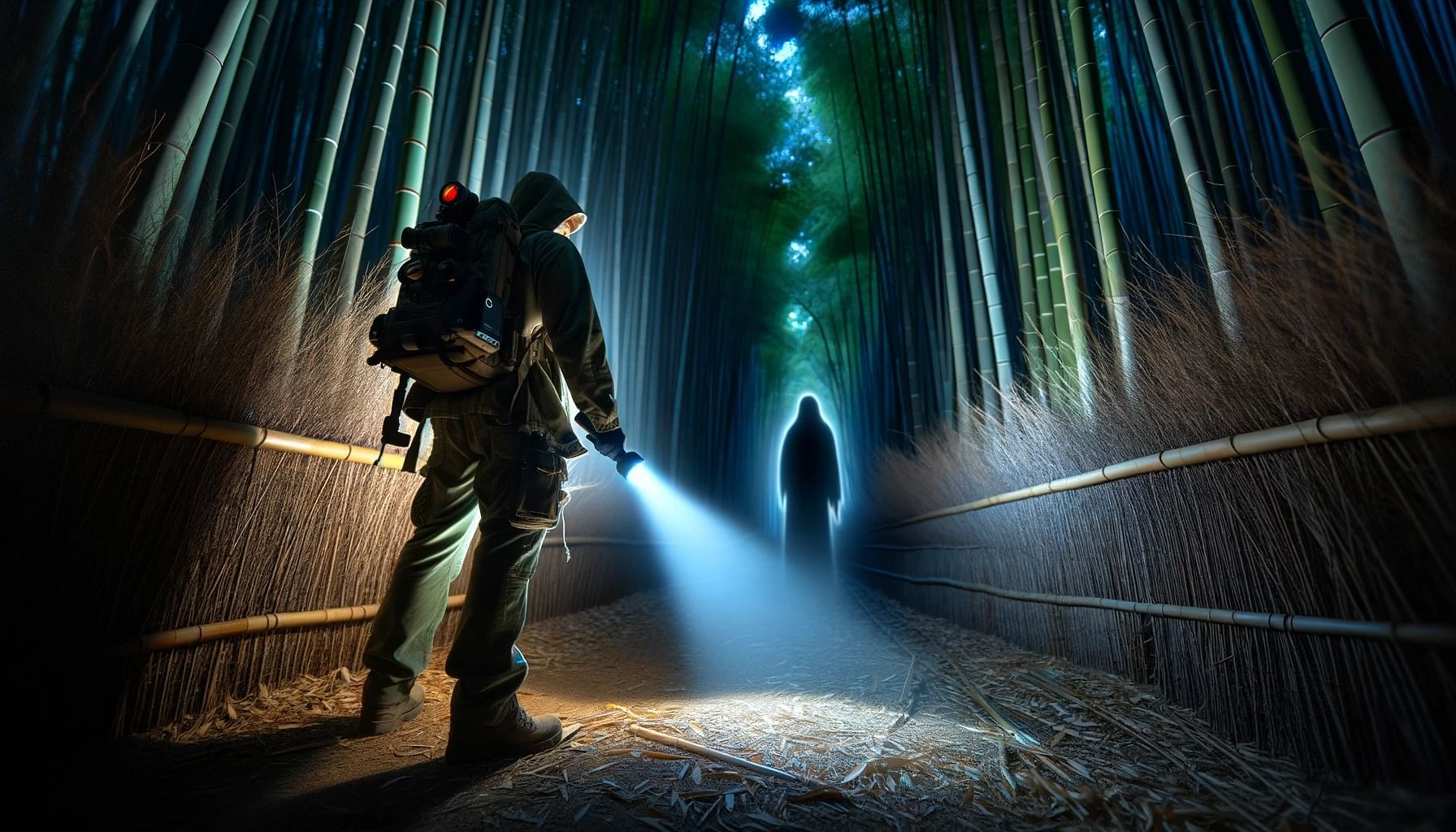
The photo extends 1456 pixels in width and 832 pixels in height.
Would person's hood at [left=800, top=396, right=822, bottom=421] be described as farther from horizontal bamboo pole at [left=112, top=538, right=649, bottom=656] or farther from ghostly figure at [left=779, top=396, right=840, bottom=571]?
horizontal bamboo pole at [left=112, top=538, right=649, bottom=656]

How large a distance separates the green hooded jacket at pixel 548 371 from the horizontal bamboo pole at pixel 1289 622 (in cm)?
148

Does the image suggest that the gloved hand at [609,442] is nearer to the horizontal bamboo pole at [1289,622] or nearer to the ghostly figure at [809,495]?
the horizontal bamboo pole at [1289,622]

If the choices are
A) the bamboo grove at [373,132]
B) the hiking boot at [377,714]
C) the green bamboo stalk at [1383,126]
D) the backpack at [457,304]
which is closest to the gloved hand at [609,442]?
the backpack at [457,304]

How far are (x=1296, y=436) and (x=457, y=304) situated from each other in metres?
1.71

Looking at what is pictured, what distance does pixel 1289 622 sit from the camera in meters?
1.14

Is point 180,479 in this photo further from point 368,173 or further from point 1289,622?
point 1289,622

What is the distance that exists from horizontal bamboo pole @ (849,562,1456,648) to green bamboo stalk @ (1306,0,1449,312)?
52 cm

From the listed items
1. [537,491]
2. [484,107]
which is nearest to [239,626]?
[537,491]

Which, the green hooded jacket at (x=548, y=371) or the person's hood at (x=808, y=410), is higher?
the person's hood at (x=808, y=410)

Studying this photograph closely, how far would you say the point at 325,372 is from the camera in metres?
1.68

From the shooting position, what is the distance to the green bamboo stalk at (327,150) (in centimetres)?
187

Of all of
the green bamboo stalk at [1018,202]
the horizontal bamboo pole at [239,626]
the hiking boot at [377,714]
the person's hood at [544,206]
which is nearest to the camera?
the horizontal bamboo pole at [239,626]

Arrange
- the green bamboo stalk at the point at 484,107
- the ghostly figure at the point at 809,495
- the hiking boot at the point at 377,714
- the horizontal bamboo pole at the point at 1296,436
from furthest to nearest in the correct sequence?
1. the ghostly figure at the point at 809,495
2. the green bamboo stalk at the point at 484,107
3. the hiking boot at the point at 377,714
4. the horizontal bamboo pole at the point at 1296,436

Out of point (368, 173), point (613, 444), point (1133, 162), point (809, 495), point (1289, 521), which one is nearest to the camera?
point (1289, 521)
